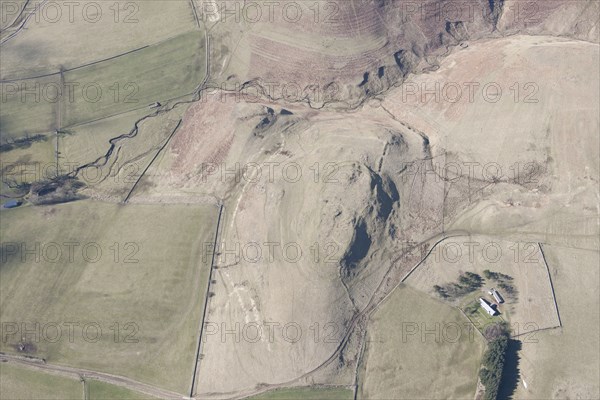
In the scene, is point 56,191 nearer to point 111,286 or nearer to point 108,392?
point 111,286

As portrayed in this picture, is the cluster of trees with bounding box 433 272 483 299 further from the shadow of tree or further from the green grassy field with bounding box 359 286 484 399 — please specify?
the shadow of tree

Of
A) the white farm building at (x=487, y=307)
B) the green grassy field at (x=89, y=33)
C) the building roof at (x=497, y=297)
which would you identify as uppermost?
the green grassy field at (x=89, y=33)

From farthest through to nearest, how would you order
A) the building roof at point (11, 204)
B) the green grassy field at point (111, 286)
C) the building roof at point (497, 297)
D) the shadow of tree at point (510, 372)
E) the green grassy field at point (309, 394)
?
1. the building roof at point (11, 204)
2. the green grassy field at point (111, 286)
3. the building roof at point (497, 297)
4. the green grassy field at point (309, 394)
5. the shadow of tree at point (510, 372)

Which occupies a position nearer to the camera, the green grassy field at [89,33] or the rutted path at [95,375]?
the rutted path at [95,375]

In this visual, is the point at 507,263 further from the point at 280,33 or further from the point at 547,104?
the point at 280,33

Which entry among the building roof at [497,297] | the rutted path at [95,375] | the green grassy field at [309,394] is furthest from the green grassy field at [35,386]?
the building roof at [497,297]

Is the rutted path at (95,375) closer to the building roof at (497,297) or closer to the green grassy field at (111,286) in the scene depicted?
the green grassy field at (111,286)
